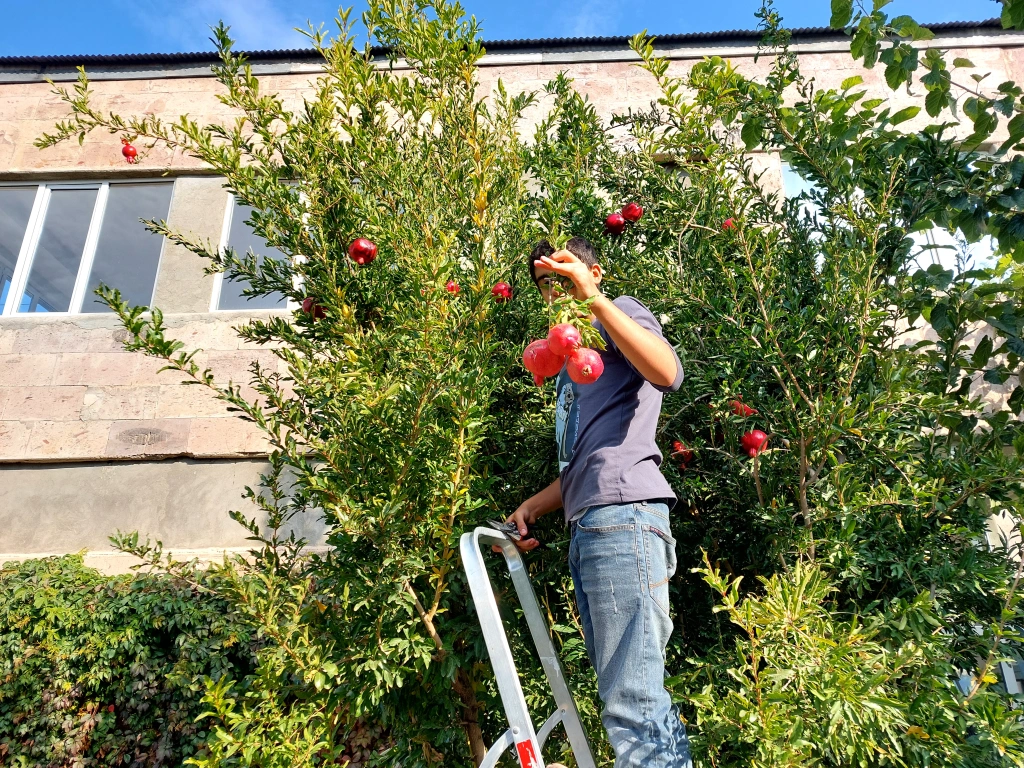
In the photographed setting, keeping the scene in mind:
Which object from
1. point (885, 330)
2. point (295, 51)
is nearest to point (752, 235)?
point (885, 330)

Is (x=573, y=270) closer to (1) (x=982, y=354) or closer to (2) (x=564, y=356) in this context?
(2) (x=564, y=356)

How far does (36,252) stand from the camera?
6.02 meters

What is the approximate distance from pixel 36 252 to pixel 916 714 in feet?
23.5

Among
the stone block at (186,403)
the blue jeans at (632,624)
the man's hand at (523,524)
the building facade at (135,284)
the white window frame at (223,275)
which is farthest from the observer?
the white window frame at (223,275)

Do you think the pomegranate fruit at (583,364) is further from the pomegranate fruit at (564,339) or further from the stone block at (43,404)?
the stone block at (43,404)

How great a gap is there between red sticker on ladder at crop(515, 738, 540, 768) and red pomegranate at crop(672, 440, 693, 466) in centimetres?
113

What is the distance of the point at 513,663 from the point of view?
65.2 inches

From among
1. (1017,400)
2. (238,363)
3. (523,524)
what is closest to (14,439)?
(238,363)

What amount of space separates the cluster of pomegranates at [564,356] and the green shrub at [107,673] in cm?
303

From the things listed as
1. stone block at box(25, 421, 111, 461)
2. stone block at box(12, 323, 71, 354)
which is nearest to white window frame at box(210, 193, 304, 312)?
stone block at box(12, 323, 71, 354)

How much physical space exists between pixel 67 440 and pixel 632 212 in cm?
475

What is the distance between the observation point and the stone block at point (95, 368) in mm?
5297

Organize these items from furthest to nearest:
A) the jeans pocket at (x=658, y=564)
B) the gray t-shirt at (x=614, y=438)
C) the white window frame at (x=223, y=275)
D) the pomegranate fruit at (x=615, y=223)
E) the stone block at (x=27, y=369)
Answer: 1. the white window frame at (x=223, y=275)
2. the stone block at (x=27, y=369)
3. the pomegranate fruit at (x=615, y=223)
4. the gray t-shirt at (x=614, y=438)
5. the jeans pocket at (x=658, y=564)

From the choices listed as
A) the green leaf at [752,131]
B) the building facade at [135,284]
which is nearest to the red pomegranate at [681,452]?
the green leaf at [752,131]
